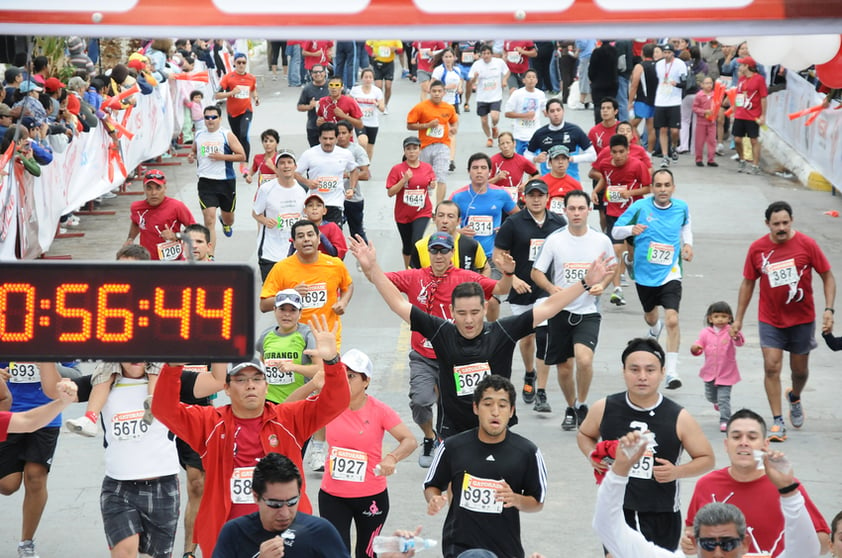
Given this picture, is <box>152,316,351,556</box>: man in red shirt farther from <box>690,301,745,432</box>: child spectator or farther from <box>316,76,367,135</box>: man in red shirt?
<box>316,76,367,135</box>: man in red shirt

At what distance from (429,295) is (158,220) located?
3.93 meters

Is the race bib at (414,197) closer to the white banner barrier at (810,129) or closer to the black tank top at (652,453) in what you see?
the black tank top at (652,453)

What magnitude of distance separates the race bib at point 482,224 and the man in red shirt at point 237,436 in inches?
274

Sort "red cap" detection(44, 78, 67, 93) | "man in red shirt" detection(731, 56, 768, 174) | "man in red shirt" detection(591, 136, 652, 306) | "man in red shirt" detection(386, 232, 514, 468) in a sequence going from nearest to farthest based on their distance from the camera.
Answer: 1. "man in red shirt" detection(386, 232, 514, 468)
2. "man in red shirt" detection(591, 136, 652, 306)
3. "red cap" detection(44, 78, 67, 93)
4. "man in red shirt" detection(731, 56, 768, 174)

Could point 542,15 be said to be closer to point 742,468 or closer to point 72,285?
point 72,285

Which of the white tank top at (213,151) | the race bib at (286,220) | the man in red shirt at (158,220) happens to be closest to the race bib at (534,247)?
the race bib at (286,220)

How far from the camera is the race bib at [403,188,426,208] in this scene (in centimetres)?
1560

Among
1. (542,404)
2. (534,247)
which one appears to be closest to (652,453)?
(542,404)

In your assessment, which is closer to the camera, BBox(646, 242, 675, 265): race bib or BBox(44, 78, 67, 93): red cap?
BBox(646, 242, 675, 265): race bib

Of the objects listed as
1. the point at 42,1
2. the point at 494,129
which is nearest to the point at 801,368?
the point at 42,1

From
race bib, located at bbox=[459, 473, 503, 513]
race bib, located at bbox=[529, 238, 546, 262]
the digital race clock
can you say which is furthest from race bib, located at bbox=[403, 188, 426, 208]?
the digital race clock

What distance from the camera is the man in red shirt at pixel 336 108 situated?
2034 centimetres

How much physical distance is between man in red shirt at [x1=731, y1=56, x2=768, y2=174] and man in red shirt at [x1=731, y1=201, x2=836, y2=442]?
12.5m

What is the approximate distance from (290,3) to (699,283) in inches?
545
